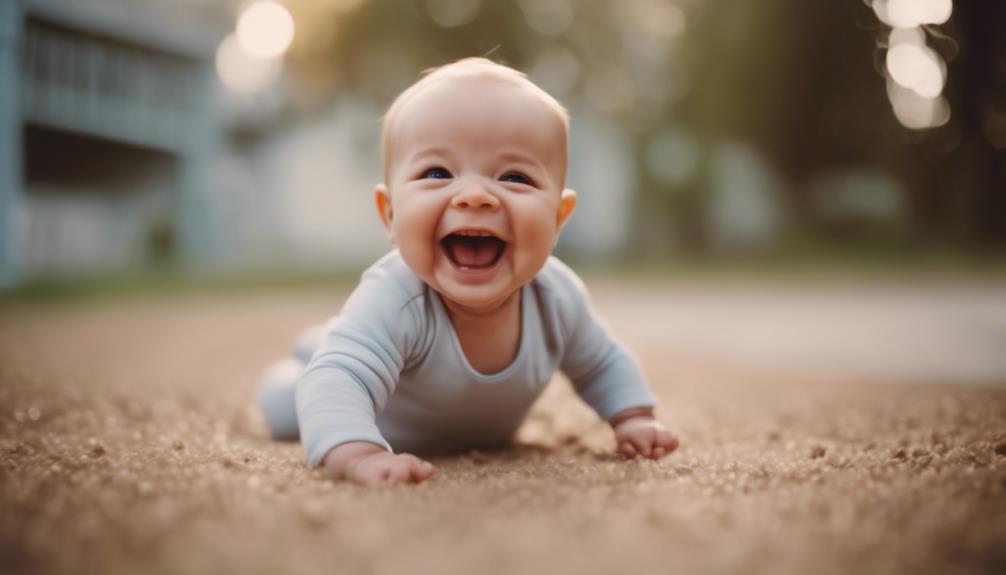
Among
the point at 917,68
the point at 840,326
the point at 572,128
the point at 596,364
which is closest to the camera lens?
the point at 596,364

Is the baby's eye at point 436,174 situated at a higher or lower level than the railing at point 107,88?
lower

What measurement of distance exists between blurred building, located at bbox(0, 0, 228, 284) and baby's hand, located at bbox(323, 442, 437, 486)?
673 centimetres

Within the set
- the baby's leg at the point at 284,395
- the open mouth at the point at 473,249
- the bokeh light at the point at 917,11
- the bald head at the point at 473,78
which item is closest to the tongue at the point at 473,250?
the open mouth at the point at 473,249

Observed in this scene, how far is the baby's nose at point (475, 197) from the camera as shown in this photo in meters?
1.40

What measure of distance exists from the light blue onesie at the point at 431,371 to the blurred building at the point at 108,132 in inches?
256

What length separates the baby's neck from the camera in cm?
158

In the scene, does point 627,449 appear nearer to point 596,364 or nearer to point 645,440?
point 645,440

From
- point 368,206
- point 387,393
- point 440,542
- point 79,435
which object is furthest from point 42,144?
point 440,542

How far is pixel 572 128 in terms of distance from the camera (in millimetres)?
12102

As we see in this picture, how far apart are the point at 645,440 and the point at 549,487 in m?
0.51

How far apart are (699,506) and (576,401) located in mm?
1522

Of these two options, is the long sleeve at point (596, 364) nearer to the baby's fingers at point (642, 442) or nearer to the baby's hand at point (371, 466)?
the baby's fingers at point (642, 442)

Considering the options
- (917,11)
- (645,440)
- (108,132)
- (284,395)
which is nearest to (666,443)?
(645,440)

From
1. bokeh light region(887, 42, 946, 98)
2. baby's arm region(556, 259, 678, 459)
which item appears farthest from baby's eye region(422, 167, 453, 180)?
bokeh light region(887, 42, 946, 98)
